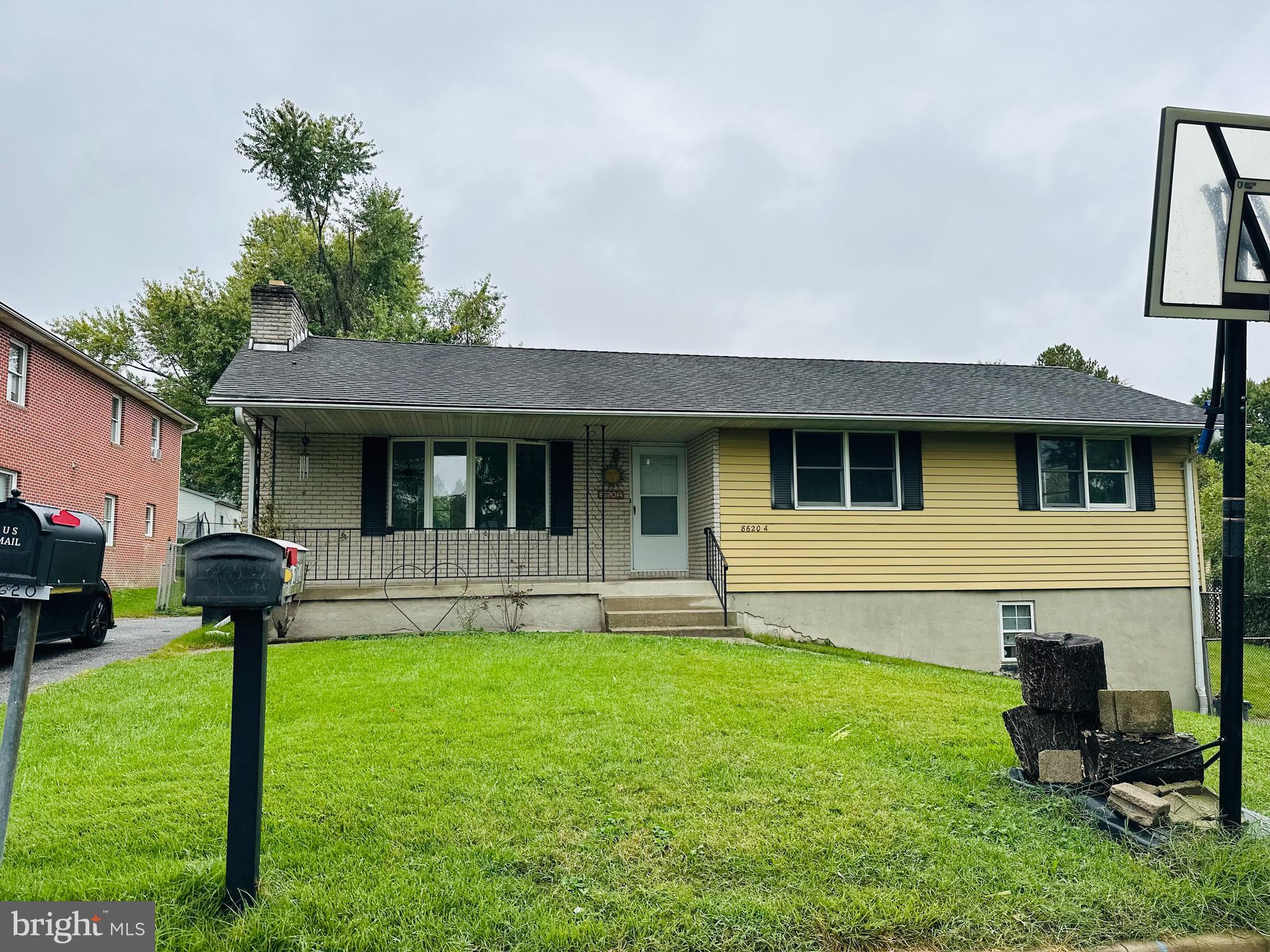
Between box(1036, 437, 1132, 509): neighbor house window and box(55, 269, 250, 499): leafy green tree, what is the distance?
76.9ft

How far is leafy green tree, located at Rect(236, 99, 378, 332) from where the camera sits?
1030 inches

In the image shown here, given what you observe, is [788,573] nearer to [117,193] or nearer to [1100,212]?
[1100,212]

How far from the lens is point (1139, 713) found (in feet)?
11.6

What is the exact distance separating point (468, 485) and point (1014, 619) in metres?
8.55

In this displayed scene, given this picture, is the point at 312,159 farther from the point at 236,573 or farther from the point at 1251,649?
the point at 1251,649

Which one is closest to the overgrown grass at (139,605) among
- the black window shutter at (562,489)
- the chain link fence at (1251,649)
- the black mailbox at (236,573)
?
the black window shutter at (562,489)

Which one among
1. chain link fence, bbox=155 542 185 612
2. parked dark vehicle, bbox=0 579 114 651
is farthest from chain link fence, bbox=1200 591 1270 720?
chain link fence, bbox=155 542 185 612

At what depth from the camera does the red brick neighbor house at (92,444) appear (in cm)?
1494

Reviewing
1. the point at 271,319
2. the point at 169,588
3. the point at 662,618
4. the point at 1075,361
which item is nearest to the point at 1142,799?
the point at 662,618

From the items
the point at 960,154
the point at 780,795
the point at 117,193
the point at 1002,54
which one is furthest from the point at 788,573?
the point at 117,193

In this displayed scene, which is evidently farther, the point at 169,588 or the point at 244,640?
the point at 169,588

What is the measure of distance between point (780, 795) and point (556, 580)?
7.98 m

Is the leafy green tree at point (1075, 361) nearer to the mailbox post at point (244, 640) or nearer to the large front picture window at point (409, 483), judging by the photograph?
the large front picture window at point (409, 483)

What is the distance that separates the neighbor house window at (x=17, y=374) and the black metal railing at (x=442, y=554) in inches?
318
